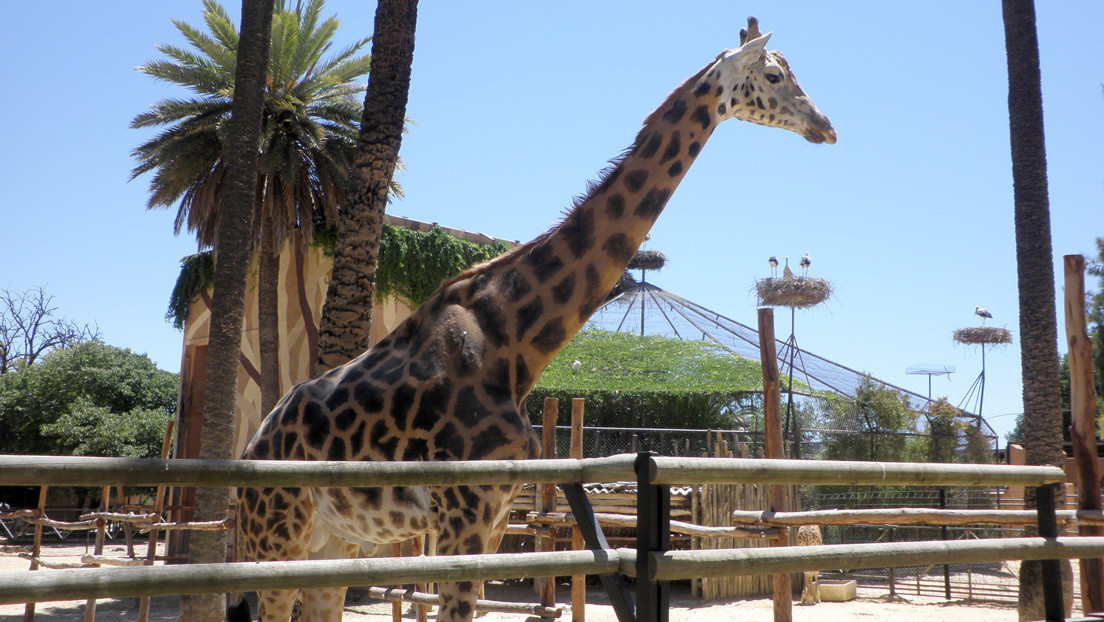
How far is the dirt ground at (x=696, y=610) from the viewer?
1270 cm

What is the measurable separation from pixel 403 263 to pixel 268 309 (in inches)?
132

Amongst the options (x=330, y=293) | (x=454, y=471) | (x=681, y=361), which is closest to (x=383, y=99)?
(x=330, y=293)

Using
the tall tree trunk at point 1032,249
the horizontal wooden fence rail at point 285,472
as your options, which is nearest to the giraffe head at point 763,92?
the horizontal wooden fence rail at point 285,472

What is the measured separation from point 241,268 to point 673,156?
6.82 m

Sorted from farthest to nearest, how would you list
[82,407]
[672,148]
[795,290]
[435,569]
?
1. [82,407]
2. [795,290]
3. [672,148]
4. [435,569]

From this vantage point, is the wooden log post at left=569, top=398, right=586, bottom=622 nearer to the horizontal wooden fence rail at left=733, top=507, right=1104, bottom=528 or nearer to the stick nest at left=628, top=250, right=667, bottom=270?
the horizontal wooden fence rail at left=733, top=507, right=1104, bottom=528

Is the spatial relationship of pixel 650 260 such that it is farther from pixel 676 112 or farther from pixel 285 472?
pixel 285 472

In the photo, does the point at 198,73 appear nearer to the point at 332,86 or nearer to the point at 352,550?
the point at 332,86

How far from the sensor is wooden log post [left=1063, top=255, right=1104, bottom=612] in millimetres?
6457

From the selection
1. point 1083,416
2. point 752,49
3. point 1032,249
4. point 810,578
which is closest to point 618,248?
point 752,49

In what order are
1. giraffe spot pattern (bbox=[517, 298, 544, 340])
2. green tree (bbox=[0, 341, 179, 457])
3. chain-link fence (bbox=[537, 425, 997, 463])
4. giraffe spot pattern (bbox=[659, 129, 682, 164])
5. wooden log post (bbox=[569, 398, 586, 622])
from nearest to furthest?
giraffe spot pattern (bbox=[517, 298, 544, 340]) → giraffe spot pattern (bbox=[659, 129, 682, 164]) → wooden log post (bbox=[569, 398, 586, 622]) → chain-link fence (bbox=[537, 425, 997, 463]) → green tree (bbox=[0, 341, 179, 457])

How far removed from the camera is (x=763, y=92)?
5441 mm

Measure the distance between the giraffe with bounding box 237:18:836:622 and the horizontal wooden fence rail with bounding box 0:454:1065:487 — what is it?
187 centimetres

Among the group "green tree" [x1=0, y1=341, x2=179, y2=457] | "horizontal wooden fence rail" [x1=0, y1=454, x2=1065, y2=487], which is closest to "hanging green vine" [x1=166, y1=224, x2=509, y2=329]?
"green tree" [x1=0, y1=341, x2=179, y2=457]
